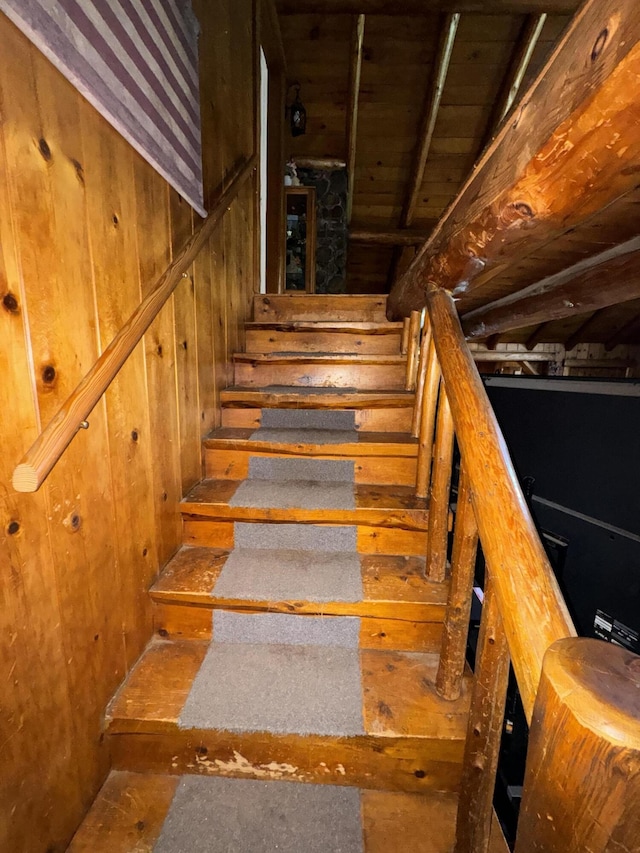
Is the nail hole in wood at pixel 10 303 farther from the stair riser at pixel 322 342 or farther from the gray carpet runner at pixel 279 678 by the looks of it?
the stair riser at pixel 322 342

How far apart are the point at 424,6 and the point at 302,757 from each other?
5.06m

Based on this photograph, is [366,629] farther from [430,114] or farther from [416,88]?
[416,88]

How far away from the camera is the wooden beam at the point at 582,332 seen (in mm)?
5318

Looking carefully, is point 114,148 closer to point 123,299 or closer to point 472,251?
point 123,299

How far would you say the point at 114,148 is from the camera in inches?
38.4

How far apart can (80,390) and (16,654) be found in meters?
0.53

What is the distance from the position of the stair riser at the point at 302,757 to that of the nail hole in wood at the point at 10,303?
109 centimetres

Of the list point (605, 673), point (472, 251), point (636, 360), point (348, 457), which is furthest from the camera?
point (636, 360)

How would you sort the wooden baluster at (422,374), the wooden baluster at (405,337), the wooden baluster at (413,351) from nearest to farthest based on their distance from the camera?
the wooden baluster at (422,374) → the wooden baluster at (413,351) → the wooden baluster at (405,337)

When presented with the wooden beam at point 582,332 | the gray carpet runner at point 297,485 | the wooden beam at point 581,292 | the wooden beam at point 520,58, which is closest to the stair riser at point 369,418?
the gray carpet runner at point 297,485

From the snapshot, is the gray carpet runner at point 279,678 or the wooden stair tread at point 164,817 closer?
the wooden stair tread at point 164,817

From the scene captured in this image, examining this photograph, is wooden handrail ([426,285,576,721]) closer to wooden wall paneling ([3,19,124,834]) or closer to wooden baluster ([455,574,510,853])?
wooden baluster ([455,574,510,853])

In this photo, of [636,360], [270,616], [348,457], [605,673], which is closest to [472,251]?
[348,457]

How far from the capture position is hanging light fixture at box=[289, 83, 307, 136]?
13.4 ft
